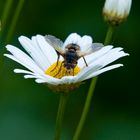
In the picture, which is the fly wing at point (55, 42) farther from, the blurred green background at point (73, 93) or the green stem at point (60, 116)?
the blurred green background at point (73, 93)

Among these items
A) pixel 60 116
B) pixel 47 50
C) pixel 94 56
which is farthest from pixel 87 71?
pixel 47 50

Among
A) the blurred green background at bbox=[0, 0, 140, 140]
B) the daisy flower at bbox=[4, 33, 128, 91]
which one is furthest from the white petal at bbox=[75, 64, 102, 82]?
the blurred green background at bbox=[0, 0, 140, 140]

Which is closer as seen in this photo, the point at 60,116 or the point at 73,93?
the point at 60,116

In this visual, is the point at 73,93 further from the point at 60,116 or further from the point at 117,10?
the point at 60,116

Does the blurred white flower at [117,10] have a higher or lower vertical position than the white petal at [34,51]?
higher

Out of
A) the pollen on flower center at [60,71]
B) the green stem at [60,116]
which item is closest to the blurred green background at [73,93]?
the pollen on flower center at [60,71]

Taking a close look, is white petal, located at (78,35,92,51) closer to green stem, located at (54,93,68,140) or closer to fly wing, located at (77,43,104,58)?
fly wing, located at (77,43,104,58)

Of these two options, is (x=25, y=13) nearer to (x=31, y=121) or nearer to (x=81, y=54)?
(x=31, y=121)

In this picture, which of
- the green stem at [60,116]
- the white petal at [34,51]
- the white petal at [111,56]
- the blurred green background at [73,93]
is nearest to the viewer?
the green stem at [60,116]
